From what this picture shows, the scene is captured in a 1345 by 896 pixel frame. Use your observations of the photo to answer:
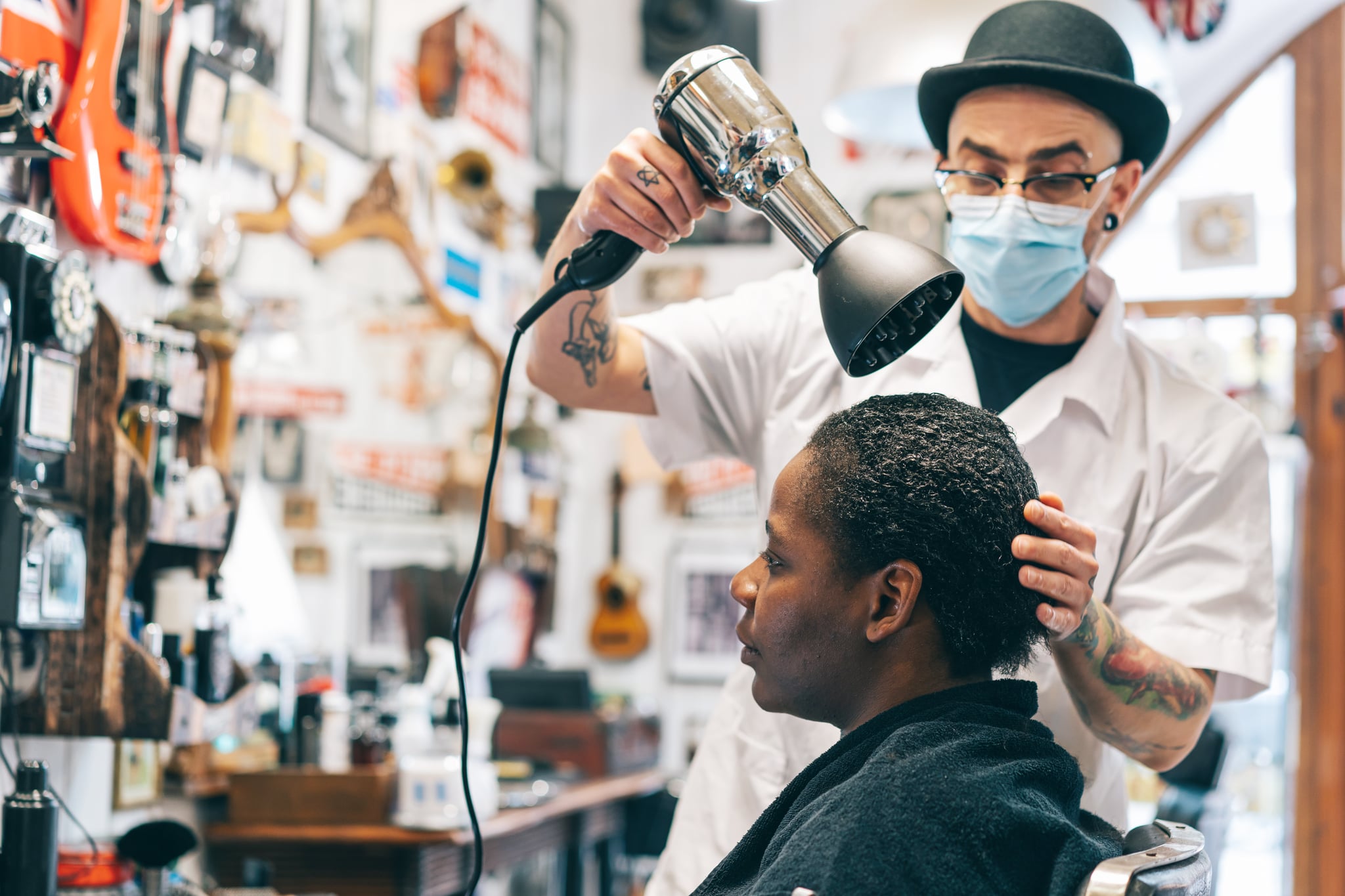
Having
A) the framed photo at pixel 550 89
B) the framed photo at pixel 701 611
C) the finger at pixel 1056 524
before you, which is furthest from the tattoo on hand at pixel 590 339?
the framed photo at pixel 701 611

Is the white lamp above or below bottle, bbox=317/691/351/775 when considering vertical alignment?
above

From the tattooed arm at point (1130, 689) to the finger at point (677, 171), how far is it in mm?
521

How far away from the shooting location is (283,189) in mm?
2949

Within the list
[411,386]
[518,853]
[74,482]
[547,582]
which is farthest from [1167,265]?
[74,482]

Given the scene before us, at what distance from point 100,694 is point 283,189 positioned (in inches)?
56.1

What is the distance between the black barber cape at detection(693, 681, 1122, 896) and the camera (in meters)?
1.00

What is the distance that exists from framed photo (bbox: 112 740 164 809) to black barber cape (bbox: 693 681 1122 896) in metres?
1.43

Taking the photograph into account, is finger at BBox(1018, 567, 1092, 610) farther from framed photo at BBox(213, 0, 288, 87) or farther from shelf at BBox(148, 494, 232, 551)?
framed photo at BBox(213, 0, 288, 87)

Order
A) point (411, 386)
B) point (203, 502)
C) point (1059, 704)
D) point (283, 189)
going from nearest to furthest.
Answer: point (1059, 704), point (203, 502), point (283, 189), point (411, 386)

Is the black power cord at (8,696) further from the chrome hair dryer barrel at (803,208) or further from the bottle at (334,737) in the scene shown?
the chrome hair dryer barrel at (803,208)

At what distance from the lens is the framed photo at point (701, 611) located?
16.9 feet

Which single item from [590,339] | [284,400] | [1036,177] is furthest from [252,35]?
[1036,177]

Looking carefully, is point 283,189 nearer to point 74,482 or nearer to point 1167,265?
point 74,482

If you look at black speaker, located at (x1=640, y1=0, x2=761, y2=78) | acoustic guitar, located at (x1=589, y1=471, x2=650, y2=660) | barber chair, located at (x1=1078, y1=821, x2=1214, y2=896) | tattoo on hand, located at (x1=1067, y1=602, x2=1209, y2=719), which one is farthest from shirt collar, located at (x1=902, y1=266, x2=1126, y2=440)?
black speaker, located at (x1=640, y1=0, x2=761, y2=78)
